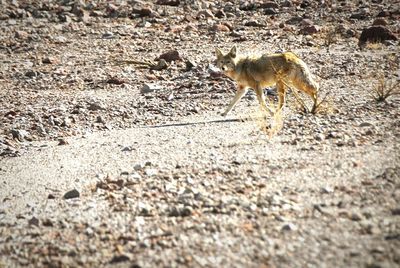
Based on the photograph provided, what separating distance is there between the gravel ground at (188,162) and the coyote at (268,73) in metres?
0.38

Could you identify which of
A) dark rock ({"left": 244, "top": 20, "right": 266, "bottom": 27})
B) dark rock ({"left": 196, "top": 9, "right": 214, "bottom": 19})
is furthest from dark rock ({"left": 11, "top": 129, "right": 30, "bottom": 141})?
dark rock ({"left": 196, "top": 9, "right": 214, "bottom": 19})

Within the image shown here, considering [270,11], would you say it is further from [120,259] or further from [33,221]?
[120,259]

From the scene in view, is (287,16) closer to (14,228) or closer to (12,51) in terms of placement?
(12,51)

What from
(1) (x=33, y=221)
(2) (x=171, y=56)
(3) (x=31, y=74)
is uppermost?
(1) (x=33, y=221)

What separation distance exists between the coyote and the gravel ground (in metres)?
0.38

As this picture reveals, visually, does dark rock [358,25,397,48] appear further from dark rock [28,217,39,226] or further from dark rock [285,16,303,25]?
dark rock [28,217,39,226]

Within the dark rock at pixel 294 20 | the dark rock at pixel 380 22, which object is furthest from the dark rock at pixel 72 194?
the dark rock at pixel 294 20

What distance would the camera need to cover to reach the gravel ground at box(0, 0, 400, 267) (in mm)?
4305

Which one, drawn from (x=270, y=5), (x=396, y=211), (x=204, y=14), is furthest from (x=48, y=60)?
(x=396, y=211)

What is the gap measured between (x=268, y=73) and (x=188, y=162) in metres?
2.76

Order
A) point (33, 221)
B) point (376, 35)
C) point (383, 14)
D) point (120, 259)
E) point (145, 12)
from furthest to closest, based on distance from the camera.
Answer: point (145, 12) → point (383, 14) → point (376, 35) → point (33, 221) → point (120, 259)

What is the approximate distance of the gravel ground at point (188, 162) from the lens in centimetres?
430

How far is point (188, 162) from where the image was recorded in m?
6.16

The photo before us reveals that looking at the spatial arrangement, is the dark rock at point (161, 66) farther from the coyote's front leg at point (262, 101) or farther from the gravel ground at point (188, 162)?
the coyote's front leg at point (262, 101)
